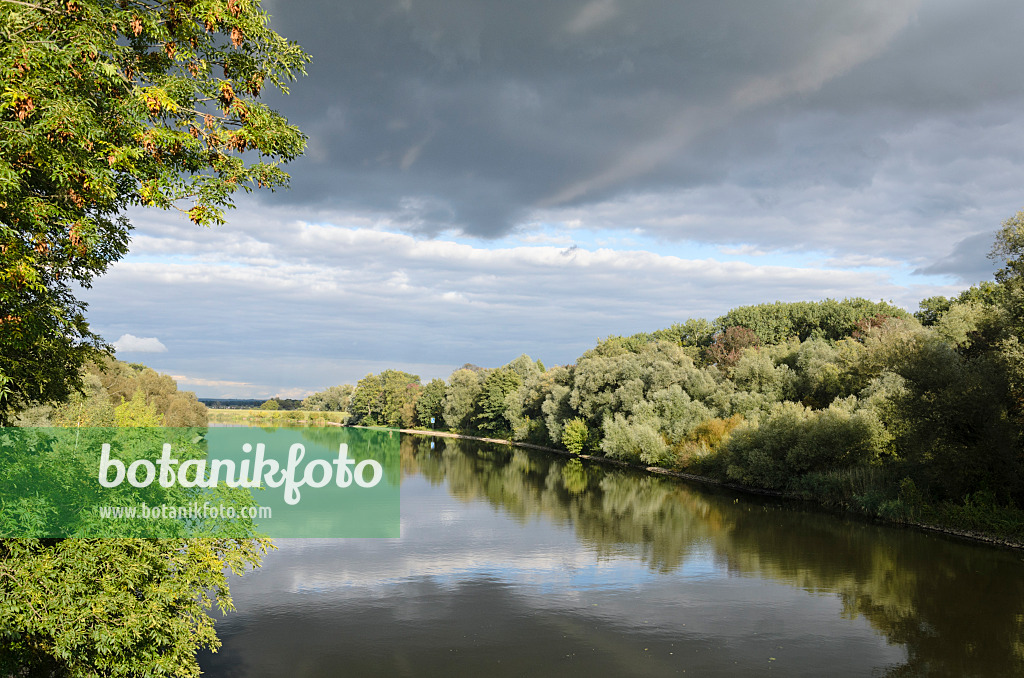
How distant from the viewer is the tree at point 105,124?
775cm

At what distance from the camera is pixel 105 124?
846 centimetres

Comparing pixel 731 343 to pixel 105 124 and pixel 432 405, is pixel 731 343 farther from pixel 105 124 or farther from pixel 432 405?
pixel 105 124

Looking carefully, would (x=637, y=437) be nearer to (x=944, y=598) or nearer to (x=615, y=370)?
(x=615, y=370)

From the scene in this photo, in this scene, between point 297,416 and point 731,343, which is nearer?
point 731,343

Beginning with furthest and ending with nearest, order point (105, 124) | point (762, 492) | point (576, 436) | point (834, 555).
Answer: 1. point (576, 436)
2. point (762, 492)
3. point (834, 555)
4. point (105, 124)

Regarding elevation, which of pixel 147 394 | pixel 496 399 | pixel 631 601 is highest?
pixel 496 399

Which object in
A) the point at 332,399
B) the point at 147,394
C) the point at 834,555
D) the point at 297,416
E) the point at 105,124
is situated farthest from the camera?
the point at 332,399

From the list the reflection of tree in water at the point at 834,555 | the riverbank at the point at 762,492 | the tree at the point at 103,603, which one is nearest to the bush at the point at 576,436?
the riverbank at the point at 762,492

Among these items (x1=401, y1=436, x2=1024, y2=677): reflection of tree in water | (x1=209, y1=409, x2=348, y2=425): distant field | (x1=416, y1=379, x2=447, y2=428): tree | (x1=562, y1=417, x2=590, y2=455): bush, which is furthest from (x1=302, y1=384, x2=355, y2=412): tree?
(x1=401, y1=436, x2=1024, y2=677): reflection of tree in water

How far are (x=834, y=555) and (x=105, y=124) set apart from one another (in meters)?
28.3

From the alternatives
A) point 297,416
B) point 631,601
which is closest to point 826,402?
point 631,601

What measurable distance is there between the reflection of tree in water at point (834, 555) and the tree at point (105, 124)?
58.5 ft

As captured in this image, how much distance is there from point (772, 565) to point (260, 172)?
76.9 feet

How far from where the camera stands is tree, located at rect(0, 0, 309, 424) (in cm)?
775
